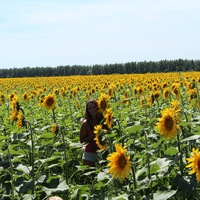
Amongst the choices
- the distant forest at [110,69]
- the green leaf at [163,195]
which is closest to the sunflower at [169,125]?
the green leaf at [163,195]

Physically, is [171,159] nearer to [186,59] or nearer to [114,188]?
[114,188]

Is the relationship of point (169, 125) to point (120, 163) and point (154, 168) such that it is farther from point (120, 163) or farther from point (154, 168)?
point (120, 163)

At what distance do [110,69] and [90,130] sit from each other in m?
54.7

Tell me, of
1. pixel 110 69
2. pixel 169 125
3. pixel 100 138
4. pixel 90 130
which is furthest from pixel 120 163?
pixel 110 69

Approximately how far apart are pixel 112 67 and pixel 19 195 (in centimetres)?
5755

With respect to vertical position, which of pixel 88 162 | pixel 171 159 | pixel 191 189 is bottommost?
pixel 88 162

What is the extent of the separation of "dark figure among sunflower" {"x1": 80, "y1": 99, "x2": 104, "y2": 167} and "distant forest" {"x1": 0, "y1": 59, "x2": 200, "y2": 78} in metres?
50.2

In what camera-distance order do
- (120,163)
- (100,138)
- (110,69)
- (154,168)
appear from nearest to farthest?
(120,163) < (154,168) < (100,138) < (110,69)

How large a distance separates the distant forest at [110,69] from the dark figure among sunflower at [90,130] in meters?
50.2

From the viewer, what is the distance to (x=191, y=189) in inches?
116

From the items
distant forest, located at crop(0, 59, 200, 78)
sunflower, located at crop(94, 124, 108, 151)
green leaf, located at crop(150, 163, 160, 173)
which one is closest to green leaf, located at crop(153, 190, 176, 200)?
green leaf, located at crop(150, 163, 160, 173)

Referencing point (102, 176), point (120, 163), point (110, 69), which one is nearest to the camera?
point (120, 163)

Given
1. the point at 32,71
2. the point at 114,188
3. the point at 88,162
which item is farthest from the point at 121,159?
the point at 32,71

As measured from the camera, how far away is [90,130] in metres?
5.72
